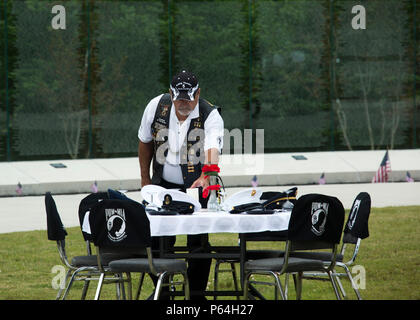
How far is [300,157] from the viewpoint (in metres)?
19.4

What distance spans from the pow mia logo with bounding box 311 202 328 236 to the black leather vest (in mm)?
1292

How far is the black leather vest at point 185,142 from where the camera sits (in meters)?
7.52

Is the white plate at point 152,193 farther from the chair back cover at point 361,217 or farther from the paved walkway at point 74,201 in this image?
the paved walkway at point 74,201

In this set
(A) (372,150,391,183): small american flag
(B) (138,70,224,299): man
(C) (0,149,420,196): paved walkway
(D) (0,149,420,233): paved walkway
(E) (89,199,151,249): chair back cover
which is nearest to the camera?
(E) (89,199,151,249): chair back cover

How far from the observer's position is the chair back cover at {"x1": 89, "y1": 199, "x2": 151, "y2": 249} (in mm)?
6301

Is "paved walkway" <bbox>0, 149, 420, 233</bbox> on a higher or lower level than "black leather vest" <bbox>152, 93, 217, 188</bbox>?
lower

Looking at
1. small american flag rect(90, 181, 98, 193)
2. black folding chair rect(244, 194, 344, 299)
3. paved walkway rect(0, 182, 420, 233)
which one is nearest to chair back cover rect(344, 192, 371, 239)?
black folding chair rect(244, 194, 344, 299)

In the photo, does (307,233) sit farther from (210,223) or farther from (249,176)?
(249,176)

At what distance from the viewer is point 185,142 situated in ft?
24.7

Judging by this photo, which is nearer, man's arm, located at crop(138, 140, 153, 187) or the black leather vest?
the black leather vest

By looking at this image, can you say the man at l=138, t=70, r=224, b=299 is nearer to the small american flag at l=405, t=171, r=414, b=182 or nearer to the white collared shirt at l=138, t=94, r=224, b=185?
the white collared shirt at l=138, t=94, r=224, b=185

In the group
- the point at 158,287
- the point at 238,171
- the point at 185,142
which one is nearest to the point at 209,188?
the point at 185,142

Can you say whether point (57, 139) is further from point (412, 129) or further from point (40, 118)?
point (412, 129)

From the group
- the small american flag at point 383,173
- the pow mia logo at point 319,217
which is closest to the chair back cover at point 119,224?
the pow mia logo at point 319,217
